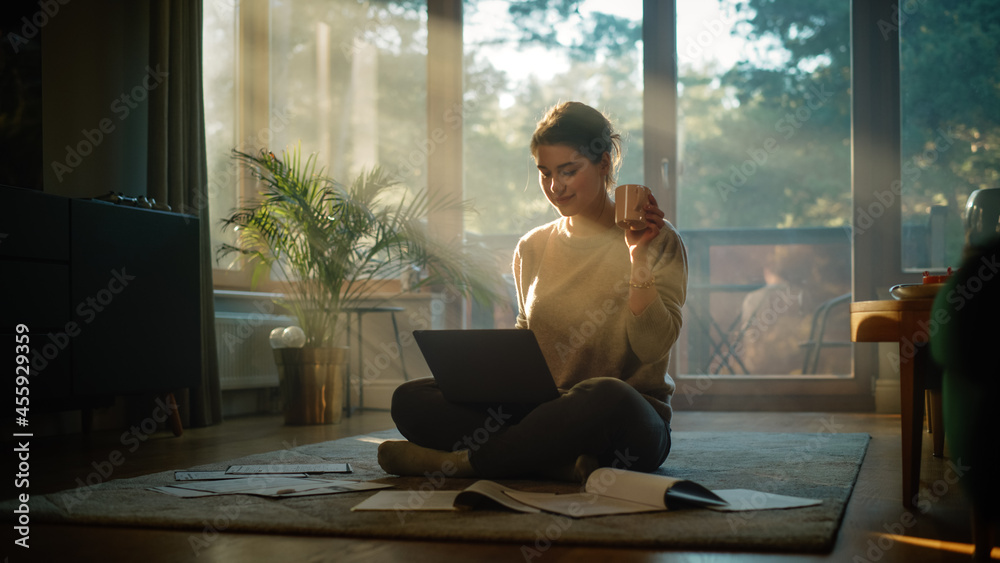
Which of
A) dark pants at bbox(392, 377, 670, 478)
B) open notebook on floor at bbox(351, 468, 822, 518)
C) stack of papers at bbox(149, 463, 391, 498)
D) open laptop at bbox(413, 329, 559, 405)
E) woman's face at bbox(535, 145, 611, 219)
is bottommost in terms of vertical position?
stack of papers at bbox(149, 463, 391, 498)

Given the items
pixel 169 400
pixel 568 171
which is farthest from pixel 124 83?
pixel 568 171

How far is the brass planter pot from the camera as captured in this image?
354 cm

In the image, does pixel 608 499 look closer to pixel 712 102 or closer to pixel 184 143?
pixel 184 143

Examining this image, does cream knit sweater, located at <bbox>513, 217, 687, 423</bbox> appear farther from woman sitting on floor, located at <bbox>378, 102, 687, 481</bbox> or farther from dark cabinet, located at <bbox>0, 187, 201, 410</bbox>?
dark cabinet, located at <bbox>0, 187, 201, 410</bbox>

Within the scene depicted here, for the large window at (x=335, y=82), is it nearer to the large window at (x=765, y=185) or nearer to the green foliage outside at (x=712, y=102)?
the green foliage outside at (x=712, y=102)

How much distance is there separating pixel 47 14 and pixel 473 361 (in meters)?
2.51

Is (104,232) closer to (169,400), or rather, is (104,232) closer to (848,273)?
(169,400)

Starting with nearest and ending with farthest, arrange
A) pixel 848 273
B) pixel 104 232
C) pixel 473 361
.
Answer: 1. pixel 473 361
2. pixel 104 232
3. pixel 848 273

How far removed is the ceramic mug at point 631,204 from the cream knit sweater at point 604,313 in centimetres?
13

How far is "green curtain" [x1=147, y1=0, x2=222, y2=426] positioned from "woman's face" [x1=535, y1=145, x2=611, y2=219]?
212 centimetres

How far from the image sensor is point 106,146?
3.47 m

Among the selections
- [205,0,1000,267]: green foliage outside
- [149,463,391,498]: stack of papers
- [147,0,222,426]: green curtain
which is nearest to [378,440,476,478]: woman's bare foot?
[149,463,391,498]: stack of papers

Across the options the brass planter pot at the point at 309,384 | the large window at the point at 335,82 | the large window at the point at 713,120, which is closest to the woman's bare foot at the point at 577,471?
the brass planter pot at the point at 309,384

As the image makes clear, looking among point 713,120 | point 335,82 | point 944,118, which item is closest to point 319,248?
point 335,82
